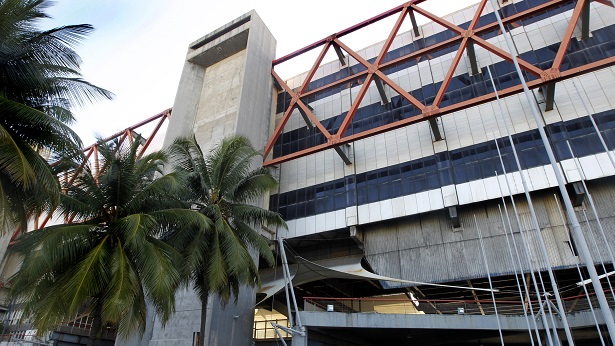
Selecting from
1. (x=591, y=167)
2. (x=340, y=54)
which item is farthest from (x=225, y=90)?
(x=591, y=167)

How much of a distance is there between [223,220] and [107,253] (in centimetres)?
458

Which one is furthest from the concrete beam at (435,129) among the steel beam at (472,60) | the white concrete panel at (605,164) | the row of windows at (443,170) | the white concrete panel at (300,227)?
the white concrete panel at (300,227)

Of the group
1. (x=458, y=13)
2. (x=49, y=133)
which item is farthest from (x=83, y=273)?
(x=458, y=13)

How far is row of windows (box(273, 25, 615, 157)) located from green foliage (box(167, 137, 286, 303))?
11.3 metres

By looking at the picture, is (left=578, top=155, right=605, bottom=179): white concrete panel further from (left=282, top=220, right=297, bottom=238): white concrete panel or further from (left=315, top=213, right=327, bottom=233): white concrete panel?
(left=282, top=220, right=297, bottom=238): white concrete panel

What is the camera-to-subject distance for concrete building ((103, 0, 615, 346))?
62.0 ft

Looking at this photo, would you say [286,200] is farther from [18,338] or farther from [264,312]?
[18,338]

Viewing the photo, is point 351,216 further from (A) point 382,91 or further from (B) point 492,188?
(A) point 382,91

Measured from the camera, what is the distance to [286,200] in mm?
27859

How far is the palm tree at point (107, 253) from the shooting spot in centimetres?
1159

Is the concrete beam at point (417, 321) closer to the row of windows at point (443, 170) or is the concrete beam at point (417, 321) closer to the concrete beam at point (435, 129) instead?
the row of windows at point (443, 170)

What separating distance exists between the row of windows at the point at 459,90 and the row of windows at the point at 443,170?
3720mm

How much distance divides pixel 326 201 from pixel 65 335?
21264 millimetres

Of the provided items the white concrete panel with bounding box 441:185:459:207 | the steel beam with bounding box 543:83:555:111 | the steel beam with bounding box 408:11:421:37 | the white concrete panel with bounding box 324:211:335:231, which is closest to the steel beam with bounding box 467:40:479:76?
the steel beam with bounding box 543:83:555:111
